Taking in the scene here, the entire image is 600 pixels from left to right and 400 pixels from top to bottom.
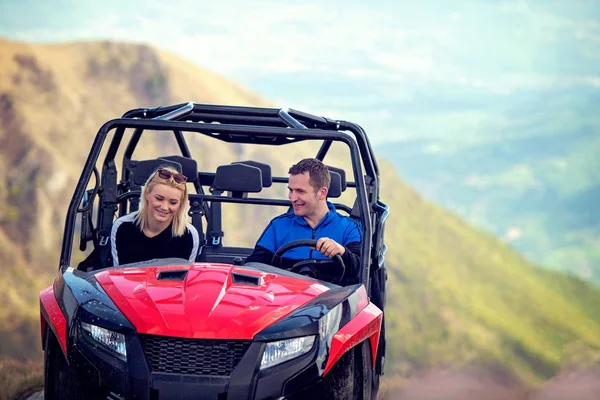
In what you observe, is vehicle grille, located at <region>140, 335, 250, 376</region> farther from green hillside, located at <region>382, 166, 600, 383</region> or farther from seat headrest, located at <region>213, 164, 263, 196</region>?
green hillside, located at <region>382, 166, 600, 383</region>

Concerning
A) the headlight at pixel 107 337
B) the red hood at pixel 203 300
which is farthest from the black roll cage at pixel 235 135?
the headlight at pixel 107 337

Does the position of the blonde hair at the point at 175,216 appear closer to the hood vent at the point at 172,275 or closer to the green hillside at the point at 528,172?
the hood vent at the point at 172,275

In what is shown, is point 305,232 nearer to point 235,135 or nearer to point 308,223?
point 308,223

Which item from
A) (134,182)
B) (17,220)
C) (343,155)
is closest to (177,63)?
(343,155)

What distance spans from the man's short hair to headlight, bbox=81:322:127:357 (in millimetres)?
1662

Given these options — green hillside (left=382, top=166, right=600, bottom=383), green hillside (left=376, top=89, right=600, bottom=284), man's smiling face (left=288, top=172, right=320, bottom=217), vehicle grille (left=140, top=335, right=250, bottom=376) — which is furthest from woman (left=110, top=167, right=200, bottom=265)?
green hillside (left=376, top=89, right=600, bottom=284)

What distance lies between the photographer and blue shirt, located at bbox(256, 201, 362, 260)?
5684 mm

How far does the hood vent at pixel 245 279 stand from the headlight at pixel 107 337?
619 millimetres

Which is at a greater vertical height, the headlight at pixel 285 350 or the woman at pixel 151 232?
the woman at pixel 151 232

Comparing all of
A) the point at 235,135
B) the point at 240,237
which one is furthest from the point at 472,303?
the point at 235,135

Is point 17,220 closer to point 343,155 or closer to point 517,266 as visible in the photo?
point 343,155

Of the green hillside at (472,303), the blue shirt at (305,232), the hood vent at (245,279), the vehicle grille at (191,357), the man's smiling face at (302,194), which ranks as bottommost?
the green hillside at (472,303)

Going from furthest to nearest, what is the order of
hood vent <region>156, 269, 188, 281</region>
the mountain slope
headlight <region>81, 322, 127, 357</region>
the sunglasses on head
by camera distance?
the mountain slope < the sunglasses on head < hood vent <region>156, 269, 188, 281</region> < headlight <region>81, 322, 127, 357</region>

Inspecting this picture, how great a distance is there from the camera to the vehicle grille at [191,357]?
406 centimetres
